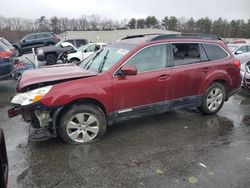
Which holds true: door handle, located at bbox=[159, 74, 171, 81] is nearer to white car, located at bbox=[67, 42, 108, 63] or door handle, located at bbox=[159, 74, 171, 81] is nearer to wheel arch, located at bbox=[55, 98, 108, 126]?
wheel arch, located at bbox=[55, 98, 108, 126]

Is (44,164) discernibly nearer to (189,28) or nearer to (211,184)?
(211,184)

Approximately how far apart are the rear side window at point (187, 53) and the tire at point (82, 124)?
75.7 inches

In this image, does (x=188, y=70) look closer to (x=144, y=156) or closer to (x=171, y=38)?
(x=171, y=38)

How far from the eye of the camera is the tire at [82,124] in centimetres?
447

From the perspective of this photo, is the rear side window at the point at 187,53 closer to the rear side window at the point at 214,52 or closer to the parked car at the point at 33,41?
the rear side window at the point at 214,52

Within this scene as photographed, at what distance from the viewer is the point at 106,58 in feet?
17.4

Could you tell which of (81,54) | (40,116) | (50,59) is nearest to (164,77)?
(40,116)

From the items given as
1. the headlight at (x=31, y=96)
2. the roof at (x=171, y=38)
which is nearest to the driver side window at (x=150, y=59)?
the roof at (x=171, y=38)

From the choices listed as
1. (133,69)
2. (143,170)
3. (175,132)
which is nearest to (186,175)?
(143,170)

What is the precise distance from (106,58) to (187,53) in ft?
5.52

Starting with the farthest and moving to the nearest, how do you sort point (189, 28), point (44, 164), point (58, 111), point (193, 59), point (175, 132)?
point (189, 28), point (193, 59), point (175, 132), point (58, 111), point (44, 164)

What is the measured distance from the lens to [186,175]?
3646mm

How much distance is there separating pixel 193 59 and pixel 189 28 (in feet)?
265

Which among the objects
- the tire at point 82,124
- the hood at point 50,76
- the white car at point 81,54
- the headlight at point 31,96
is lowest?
the white car at point 81,54
